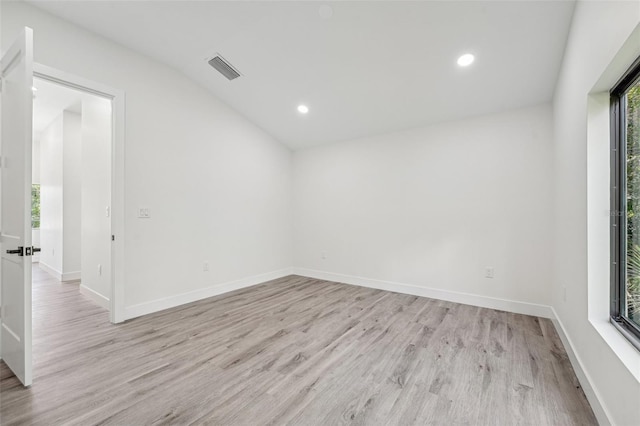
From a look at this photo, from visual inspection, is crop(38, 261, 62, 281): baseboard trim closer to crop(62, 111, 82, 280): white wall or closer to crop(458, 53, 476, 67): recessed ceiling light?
crop(62, 111, 82, 280): white wall

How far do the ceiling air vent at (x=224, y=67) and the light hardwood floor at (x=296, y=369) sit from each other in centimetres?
289

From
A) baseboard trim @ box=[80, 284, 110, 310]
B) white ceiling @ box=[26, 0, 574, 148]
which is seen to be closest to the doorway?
baseboard trim @ box=[80, 284, 110, 310]

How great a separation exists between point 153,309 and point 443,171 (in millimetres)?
4011

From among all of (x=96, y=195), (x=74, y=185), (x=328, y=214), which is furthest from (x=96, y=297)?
(x=328, y=214)

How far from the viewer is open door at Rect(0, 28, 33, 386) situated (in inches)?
67.4

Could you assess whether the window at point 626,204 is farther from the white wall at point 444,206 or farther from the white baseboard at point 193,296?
the white baseboard at point 193,296

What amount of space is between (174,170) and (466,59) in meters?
3.47

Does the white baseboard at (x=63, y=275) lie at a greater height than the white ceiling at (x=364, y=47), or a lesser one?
lesser

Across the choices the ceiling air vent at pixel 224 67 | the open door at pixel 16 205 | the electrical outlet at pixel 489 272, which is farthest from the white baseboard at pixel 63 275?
the electrical outlet at pixel 489 272

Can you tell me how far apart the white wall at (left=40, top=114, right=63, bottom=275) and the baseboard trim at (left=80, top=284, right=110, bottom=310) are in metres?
1.45

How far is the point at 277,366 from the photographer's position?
1960mm

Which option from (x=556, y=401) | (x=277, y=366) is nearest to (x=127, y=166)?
(x=277, y=366)

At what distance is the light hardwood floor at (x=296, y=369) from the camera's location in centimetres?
149

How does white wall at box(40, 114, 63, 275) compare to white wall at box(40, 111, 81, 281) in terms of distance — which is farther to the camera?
white wall at box(40, 114, 63, 275)
